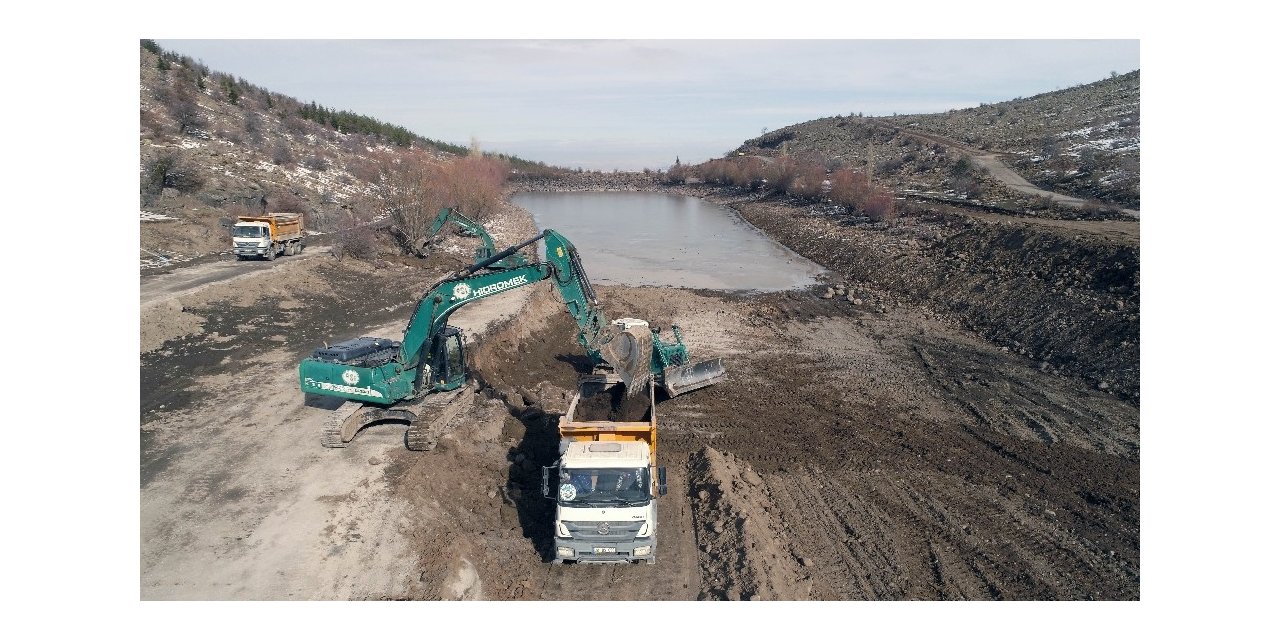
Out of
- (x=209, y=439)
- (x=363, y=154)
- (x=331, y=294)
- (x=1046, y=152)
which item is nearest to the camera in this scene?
(x=209, y=439)

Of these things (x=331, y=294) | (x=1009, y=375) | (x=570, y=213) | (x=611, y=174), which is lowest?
(x=1009, y=375)

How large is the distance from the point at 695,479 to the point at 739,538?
2760 millimetres

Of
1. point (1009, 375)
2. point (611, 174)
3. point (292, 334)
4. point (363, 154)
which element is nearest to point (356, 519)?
point (292, 334)

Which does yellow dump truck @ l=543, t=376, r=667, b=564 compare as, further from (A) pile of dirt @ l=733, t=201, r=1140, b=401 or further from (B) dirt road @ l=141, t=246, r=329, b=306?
(B) dirt road @ l=141, t=246, r=329, b=306

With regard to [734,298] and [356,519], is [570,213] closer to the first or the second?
[734,298]

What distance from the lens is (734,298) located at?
Answer: 33.8 meters

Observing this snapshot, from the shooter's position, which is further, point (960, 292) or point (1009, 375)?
point (960, 292)

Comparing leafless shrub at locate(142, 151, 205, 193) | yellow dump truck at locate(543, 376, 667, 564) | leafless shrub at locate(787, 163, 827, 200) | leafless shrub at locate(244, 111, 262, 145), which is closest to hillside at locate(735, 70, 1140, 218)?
leafless shrub at locate(787, 163, 827, 200)

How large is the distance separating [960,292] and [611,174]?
3961 inches

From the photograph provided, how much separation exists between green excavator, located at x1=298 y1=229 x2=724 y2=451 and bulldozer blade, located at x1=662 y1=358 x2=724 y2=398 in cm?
243

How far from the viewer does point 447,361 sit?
683 inches

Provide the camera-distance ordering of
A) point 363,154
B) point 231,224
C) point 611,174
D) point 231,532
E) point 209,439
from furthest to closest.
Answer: point 611,174 < point 363,154 < point 231,224 < point 209,439 < point 231,532

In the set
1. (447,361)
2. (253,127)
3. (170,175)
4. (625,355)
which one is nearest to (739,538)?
(625,355)

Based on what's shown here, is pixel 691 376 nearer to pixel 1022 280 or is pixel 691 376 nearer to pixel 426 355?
pixel 426 355
